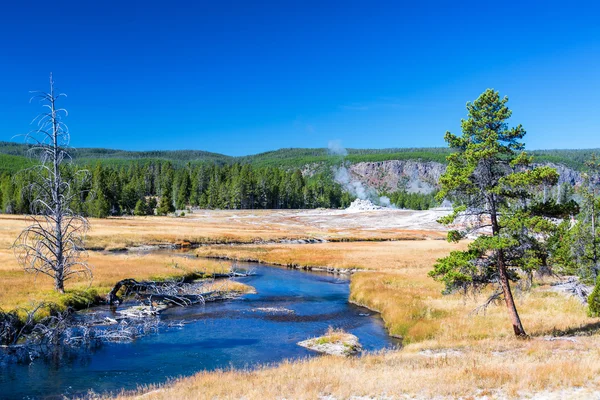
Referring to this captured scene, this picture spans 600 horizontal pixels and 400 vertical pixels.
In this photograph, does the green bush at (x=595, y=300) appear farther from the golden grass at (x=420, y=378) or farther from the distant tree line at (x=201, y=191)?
the distant tree line at (x=201, y=191)

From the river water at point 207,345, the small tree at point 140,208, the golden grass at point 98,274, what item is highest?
the small tree at point 140,208

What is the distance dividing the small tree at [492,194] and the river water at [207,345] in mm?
6662

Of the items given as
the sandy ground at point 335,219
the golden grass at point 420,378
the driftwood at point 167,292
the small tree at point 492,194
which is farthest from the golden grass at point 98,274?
the sandy ground at point 335,219

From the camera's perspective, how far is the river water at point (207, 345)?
17875mm

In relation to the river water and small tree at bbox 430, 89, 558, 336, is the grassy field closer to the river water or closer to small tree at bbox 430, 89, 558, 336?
the river water

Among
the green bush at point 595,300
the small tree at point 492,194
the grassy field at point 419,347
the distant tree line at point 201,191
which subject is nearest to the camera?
the grassy field at point 419,347

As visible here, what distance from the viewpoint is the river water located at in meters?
17.9

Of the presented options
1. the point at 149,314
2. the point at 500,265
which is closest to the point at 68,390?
the point at 149,314

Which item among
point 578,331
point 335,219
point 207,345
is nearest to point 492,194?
point 578,331

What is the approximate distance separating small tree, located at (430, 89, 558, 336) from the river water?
6662 millimetres

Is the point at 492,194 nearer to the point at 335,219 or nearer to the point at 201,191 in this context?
the point at 335,219

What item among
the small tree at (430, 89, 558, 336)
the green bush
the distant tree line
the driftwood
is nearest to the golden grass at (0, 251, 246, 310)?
the driftwood

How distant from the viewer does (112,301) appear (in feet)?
102

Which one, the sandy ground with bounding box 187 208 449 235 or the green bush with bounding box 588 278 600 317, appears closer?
the green bush with bounding box 588 278 600 317
